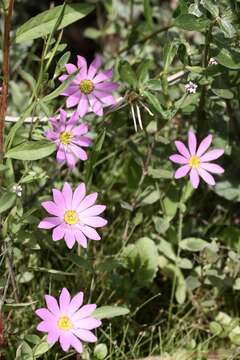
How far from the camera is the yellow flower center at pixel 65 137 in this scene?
151 cm

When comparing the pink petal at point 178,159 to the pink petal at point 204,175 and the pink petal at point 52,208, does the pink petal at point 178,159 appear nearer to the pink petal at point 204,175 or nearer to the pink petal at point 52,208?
the pink petal at point 204,175

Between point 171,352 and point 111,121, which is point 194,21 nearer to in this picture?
point 111,121

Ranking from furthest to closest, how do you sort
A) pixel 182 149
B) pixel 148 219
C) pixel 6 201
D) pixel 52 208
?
pixel 148 219, pixel 182 149, pixel 52 208, pixel 6 201

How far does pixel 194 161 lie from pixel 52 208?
1.02 ft

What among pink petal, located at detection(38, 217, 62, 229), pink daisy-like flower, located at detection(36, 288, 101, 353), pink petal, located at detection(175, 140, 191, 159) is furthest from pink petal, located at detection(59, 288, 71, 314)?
pink petal, located at detection(175, 140, 191, 159)

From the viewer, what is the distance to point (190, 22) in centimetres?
146

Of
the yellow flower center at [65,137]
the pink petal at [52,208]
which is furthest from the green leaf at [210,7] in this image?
the pink petal at [52,208]

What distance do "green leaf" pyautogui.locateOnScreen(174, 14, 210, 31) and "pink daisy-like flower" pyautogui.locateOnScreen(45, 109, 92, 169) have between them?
266 millimetres

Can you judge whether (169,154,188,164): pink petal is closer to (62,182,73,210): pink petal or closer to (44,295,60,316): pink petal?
(62,182,73,210): pink petal

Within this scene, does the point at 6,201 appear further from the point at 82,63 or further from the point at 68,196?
the point at 82,63

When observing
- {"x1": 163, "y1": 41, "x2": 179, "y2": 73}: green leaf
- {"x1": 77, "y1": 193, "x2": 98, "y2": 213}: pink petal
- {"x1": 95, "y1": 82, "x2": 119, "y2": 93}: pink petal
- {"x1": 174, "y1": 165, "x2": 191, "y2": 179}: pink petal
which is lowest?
{"x1": 77, "y1": 193, "x2": 98, "y2": 213}: pink petal

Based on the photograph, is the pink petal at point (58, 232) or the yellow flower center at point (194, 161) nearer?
the pink petal at point (58, 232)

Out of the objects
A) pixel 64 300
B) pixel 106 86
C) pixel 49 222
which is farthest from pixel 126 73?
pixel 64 300

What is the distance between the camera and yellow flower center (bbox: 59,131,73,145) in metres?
1.51
